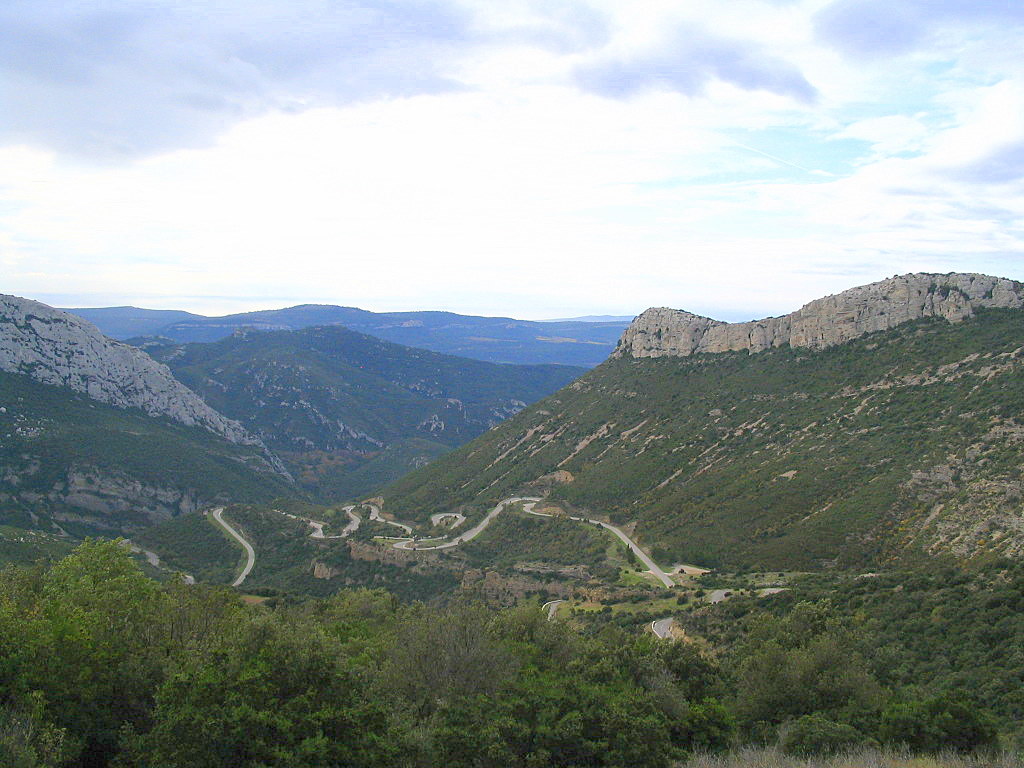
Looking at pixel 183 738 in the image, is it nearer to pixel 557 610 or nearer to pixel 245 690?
pixel 245 690

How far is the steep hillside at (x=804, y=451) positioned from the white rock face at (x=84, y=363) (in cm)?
6771

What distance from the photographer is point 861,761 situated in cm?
1603

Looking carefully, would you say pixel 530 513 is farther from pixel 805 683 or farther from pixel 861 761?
pixel 861 761

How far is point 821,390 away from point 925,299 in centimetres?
1539

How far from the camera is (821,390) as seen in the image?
235ft

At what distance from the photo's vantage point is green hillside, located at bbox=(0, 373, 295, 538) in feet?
316

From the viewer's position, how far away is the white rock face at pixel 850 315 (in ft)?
234

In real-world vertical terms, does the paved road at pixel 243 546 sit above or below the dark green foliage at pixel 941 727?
below

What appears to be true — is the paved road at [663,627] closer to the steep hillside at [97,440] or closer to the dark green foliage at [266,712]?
the dark green foliage at [266,712]

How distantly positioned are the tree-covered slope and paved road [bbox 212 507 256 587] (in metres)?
19.5

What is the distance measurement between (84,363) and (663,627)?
4903 inches

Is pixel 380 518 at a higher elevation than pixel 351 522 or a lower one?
higher

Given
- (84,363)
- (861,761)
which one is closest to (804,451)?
(861,761)

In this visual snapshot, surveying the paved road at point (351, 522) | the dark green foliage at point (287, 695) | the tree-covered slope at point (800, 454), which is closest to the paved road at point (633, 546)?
the tree-covered slope at point (800, 454)
